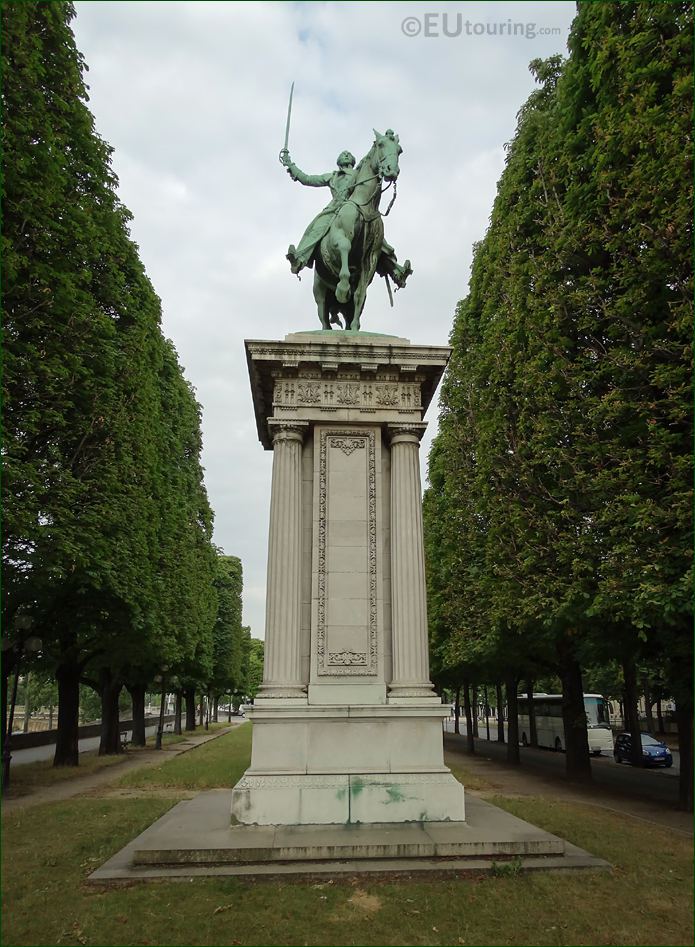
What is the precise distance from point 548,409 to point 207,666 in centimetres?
3604

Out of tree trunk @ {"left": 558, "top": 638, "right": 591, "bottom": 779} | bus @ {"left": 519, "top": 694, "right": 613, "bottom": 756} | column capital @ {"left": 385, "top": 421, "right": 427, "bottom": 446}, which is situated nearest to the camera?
column capital @ {"left": 385, "top": 421, "right": 427, "bottom": 446}

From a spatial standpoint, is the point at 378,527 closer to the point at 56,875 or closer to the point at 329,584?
the point at 329,584

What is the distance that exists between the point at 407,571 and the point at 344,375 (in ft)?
12.7

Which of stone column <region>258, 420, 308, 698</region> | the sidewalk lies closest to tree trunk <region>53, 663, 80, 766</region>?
the sidewalk

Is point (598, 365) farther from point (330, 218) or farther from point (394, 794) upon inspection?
point (394, 794)

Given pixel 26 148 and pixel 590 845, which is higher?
pixel 26 148

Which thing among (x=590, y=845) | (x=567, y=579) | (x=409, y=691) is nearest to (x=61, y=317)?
(x=409, y=691)

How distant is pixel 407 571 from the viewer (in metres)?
12.4

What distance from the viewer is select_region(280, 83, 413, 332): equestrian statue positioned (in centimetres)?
1423

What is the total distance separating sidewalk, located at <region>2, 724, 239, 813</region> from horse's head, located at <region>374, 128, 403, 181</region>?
1735 centimetres

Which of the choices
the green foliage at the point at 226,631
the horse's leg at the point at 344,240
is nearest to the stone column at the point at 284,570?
the horse's leg at the point at 344,240

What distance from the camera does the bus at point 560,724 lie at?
4491 cm

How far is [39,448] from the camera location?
1816 centimetres

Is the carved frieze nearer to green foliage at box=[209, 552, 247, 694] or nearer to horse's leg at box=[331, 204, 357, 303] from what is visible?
horse's leg at box=[331, 204, 357, 303]
